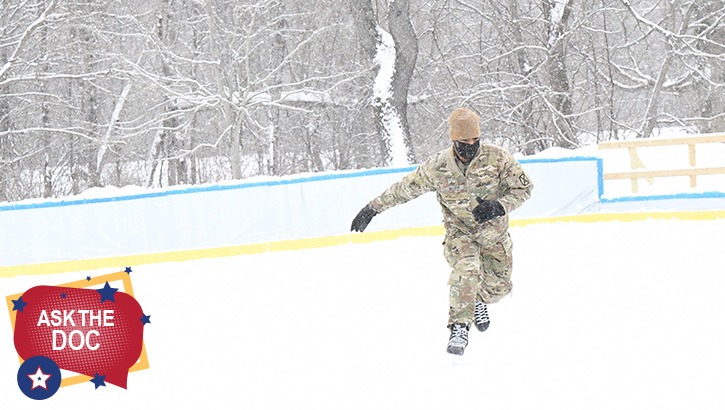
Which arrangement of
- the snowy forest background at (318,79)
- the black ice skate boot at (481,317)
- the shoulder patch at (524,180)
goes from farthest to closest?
the snowy forest background at (318,79) → the black ice skate boot at (481,317) → the shoulder patch at (524,180)

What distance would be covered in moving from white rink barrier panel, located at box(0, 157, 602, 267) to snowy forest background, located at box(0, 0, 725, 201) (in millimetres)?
6687

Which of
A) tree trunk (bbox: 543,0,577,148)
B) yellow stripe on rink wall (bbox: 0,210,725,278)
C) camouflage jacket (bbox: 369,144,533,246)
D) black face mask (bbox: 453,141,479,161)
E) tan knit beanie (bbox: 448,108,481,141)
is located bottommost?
yellow stripe on rink wall (bbox: 0,210,725,278)

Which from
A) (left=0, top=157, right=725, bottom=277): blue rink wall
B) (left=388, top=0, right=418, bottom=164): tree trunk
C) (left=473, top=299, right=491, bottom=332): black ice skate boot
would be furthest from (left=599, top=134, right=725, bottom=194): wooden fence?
(left=473, top=299, right=491, bottom=332): black ice skate boot

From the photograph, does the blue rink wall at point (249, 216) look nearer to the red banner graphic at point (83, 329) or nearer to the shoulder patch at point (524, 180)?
the red banner graphic at point (83, 329)

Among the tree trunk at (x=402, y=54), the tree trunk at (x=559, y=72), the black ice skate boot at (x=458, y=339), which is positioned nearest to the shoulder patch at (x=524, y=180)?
the black ice skate boot at (x=458, y=339)

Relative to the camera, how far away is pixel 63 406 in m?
4.09

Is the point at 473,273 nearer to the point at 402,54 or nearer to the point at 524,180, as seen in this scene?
the point at 524,180

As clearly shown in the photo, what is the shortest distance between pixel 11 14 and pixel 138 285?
36.6 ft

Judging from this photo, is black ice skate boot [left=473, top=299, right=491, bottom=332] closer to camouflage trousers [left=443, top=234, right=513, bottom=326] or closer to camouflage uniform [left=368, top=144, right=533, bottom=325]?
camouflage trousers [left=443, top=234, right=513, bottom=326]

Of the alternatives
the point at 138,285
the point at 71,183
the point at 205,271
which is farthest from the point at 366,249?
the point at 71,183

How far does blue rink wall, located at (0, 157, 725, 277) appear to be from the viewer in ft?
30.5

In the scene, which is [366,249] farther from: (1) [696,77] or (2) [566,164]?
(1) [696,77]

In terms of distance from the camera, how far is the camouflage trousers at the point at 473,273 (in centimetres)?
441

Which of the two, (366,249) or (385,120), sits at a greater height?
(385,120)
